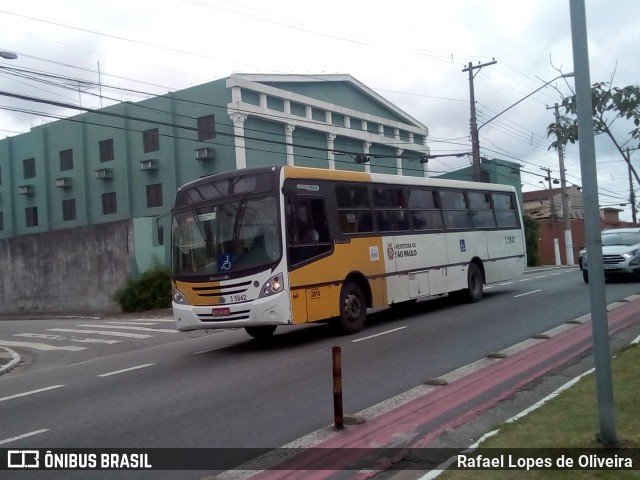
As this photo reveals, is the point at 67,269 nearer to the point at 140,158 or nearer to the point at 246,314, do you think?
the point at 140,158

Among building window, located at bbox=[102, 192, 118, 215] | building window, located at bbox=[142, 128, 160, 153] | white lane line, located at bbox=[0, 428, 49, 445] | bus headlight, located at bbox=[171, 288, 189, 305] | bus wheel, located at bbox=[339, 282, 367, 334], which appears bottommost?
white lane line, located at bbox=[0, 428, 49, 445]

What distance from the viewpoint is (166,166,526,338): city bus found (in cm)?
1232

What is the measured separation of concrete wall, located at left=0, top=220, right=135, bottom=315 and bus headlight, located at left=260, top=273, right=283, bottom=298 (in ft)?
54.7

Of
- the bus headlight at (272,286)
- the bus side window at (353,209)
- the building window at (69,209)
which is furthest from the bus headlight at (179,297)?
the building window at (69,209)

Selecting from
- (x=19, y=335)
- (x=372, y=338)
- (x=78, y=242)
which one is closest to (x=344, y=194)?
(x=372, y=338)

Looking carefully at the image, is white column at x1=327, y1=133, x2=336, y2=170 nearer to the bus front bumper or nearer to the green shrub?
the green shrub

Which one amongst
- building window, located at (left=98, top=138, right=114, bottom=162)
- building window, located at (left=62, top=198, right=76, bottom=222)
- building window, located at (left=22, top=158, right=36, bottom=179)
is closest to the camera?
building window, located at (left=98, top=138, right=114, bottom=162)

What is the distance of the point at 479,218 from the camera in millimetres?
19562

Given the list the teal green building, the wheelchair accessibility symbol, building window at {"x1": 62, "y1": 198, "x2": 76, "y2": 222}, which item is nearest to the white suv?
the teal green building

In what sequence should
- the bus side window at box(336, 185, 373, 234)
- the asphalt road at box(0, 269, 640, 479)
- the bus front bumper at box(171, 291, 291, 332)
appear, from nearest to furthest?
the asphalt road at box(0, 269, 640, 479) → the bus front bumper at box(171, 291, 291, 332) → the bus side window at box(336, 185, 373, 234)

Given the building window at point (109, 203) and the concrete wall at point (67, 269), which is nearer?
the concrete wall at point (67, 269)

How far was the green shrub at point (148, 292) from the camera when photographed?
85.6 ft

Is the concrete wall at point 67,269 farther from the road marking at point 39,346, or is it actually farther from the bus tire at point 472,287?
the bus tire at point 472,287

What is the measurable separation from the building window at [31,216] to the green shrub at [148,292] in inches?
917
